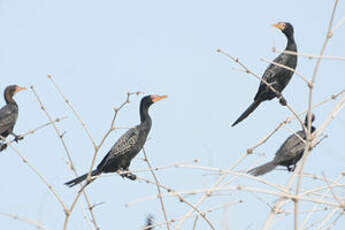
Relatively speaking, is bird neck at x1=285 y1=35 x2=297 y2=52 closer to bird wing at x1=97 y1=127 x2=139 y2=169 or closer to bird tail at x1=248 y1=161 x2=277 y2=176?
bird tail at x1=248 y1=161 x2=277 y2=176

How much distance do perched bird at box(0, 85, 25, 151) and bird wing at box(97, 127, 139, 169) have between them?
1880mm

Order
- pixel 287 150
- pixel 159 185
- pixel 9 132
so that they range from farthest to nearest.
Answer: pixel 9 132 < pixel 287 150 < pixel 159 185

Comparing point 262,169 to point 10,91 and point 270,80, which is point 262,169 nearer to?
point 270,80

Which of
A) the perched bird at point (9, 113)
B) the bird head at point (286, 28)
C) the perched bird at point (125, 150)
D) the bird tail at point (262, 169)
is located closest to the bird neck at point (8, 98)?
the perched bird at point (9, 113)

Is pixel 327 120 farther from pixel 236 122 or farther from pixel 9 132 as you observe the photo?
pixel 9 132

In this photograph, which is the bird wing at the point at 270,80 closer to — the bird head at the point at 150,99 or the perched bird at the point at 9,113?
the bird head at the point at 150,99

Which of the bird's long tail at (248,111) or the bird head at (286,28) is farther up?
the bird head at (286,28)

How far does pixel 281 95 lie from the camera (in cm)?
856

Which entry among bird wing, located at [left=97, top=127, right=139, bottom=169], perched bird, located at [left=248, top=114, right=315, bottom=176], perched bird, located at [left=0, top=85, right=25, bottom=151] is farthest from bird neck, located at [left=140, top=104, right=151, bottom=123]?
perched bird, located at [left=0, top=85, right=25, bottom=151]

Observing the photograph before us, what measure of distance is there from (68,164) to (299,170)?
6.54 feet

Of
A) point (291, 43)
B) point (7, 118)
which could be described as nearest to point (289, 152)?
point (291, 43)

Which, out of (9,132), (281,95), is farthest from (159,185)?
(9,132)

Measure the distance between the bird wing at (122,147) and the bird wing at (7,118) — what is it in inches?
89.3

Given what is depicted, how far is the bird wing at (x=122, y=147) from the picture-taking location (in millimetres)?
8234
